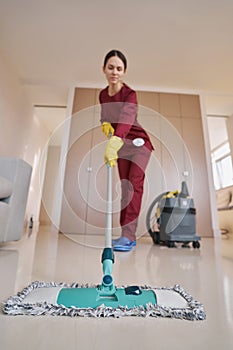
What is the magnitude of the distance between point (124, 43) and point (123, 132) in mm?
2254

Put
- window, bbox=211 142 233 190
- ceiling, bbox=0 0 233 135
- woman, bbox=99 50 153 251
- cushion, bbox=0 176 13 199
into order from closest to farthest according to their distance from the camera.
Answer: woman, bbox=99 50 153 251, cushion, bbox=0 176 13 199, ceiling, bbox=0 0 233 135, window, bbox=211 142 233 190

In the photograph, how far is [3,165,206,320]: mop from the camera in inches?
13.1

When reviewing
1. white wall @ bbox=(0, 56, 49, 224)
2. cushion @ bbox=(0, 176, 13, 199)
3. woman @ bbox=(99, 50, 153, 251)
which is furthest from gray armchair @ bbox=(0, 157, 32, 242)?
white wall @ bbox=(0, 56, 49, 224)

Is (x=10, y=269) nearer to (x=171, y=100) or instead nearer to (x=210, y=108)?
(x=171, y=100)

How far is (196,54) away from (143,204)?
2.49 m

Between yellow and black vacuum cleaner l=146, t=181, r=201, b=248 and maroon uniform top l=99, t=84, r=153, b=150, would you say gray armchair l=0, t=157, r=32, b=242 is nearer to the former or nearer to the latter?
maroon uniform top l=99, t=84, r=153, b=150

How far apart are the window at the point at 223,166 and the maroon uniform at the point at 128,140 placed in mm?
3496

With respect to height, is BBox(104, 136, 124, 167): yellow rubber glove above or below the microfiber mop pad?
above

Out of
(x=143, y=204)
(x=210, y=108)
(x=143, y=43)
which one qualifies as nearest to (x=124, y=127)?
(x=143, y=204)

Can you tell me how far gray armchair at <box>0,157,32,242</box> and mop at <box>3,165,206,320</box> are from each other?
728mm

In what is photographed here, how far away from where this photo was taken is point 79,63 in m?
2.73

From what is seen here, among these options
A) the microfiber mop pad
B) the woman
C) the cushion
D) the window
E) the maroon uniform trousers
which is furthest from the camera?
the window

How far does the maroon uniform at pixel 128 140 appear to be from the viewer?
0.67 m

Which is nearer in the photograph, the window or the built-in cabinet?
the built-in cabinet
